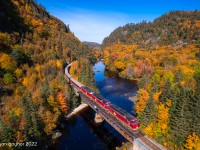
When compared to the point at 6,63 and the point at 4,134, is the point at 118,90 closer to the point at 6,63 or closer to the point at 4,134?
the point at 6,63

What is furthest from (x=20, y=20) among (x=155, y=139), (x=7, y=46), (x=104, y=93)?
(x=155, y=139)

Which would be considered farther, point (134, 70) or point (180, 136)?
point (134, 70)

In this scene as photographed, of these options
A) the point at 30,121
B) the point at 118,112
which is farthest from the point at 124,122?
the point at 30,121

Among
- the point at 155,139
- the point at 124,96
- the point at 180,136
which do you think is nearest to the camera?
the point at 180,136

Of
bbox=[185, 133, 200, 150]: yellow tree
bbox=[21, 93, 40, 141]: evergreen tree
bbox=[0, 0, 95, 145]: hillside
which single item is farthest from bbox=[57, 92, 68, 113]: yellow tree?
bbox=[185, 133, 200, 150]: yellow tree

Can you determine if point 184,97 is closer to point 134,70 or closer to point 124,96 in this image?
point 124,96

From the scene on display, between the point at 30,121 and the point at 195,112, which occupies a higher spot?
the point at 195,112

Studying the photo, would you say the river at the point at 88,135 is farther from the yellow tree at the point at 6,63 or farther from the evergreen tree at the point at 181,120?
the yellow tree at the point at 6,63

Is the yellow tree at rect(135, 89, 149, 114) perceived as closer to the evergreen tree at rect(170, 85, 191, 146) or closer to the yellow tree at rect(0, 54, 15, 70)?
the evergreen tree at rect(170, 85, 191, 146)
